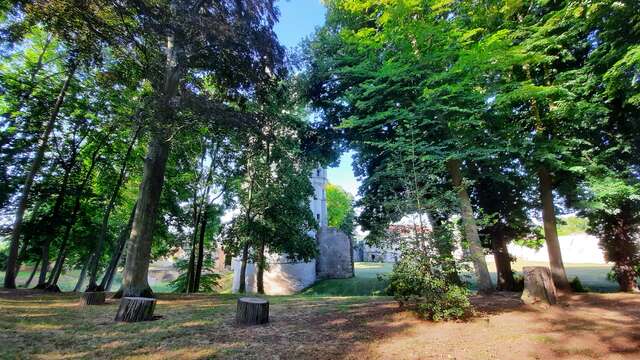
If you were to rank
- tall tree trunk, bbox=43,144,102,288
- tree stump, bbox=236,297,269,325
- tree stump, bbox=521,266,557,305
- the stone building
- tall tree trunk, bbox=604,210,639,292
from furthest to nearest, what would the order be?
the stone building < tall tree trunk, bbox=43,144,102,288 < tall tree trunk, bbox=604,210,639,292 < tree stump, bbox=521,266,557,305 < tree stump, bbox=236,297,269,325

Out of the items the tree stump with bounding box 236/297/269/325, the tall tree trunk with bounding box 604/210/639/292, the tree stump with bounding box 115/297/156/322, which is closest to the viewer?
the tree stump with bounding box 236/297/269/325

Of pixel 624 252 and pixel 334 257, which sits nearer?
pixel 624 252

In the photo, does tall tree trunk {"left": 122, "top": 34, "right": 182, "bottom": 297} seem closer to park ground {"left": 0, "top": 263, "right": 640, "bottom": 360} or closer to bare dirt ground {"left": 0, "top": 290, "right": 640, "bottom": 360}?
park ground {"left": 0, "top": 263, "right": 640, "bottom": 360}

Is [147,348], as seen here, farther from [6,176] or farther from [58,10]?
[6,176]

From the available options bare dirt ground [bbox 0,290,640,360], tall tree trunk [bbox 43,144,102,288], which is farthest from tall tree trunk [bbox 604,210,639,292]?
tall tree trunk [bbox 43,144,102,288]

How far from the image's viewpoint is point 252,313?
22.3 feet

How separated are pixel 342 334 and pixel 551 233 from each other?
370 inches

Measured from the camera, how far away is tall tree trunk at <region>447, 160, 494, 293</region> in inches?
359

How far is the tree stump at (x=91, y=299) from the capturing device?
30.5 feet

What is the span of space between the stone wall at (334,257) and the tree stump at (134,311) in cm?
2218

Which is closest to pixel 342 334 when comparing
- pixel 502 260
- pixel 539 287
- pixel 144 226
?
pixel 539 287

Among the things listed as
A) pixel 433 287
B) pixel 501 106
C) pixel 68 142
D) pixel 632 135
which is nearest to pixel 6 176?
pixel 68 142

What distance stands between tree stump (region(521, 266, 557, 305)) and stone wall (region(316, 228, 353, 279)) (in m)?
21.9

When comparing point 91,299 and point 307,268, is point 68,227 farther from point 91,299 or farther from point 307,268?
point 307,268
